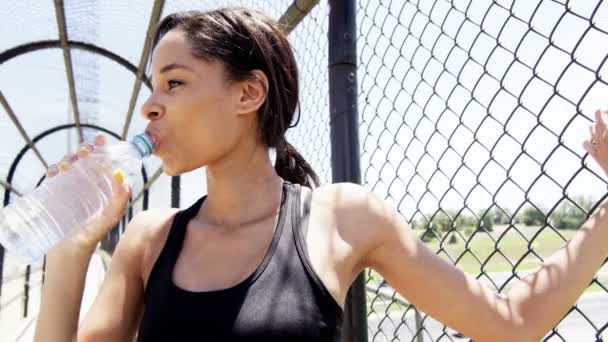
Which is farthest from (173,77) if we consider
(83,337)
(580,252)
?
(580,252)

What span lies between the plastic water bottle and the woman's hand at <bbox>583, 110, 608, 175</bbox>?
56.3 inches

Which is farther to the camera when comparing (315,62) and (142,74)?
(142,74)

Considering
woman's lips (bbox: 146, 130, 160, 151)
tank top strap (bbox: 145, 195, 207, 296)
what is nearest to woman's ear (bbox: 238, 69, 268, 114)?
woman's lips (bbox: 146, 130, 160, 151)

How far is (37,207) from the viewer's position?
6.59 ft

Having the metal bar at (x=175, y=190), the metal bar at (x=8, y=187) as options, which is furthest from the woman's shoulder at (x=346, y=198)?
the metal bar at (x=8, y=187)

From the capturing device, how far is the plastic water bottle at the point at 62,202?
1772 millimetres

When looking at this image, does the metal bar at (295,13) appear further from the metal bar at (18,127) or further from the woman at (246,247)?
the metal bar at (18,127)

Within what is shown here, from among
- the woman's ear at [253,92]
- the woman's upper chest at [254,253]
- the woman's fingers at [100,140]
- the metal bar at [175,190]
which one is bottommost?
the metal bar at [175,190]

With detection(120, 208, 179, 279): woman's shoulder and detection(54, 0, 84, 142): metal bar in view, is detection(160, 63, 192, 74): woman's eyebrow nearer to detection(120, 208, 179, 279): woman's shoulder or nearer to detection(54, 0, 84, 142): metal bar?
detection(120, 208, 179, 279): woman's shoulder

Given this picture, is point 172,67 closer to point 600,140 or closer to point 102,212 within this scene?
point 102,212

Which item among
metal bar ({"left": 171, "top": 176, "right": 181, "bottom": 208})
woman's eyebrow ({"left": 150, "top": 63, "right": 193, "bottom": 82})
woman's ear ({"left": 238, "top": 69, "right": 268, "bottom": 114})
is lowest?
metal bar ({"left": 171, "top": 176, "right": 181, "bottom": 208})

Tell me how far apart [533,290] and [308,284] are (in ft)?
1.96

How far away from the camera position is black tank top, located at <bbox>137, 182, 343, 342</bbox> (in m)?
1.14

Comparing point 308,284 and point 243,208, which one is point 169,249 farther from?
point 308,284
